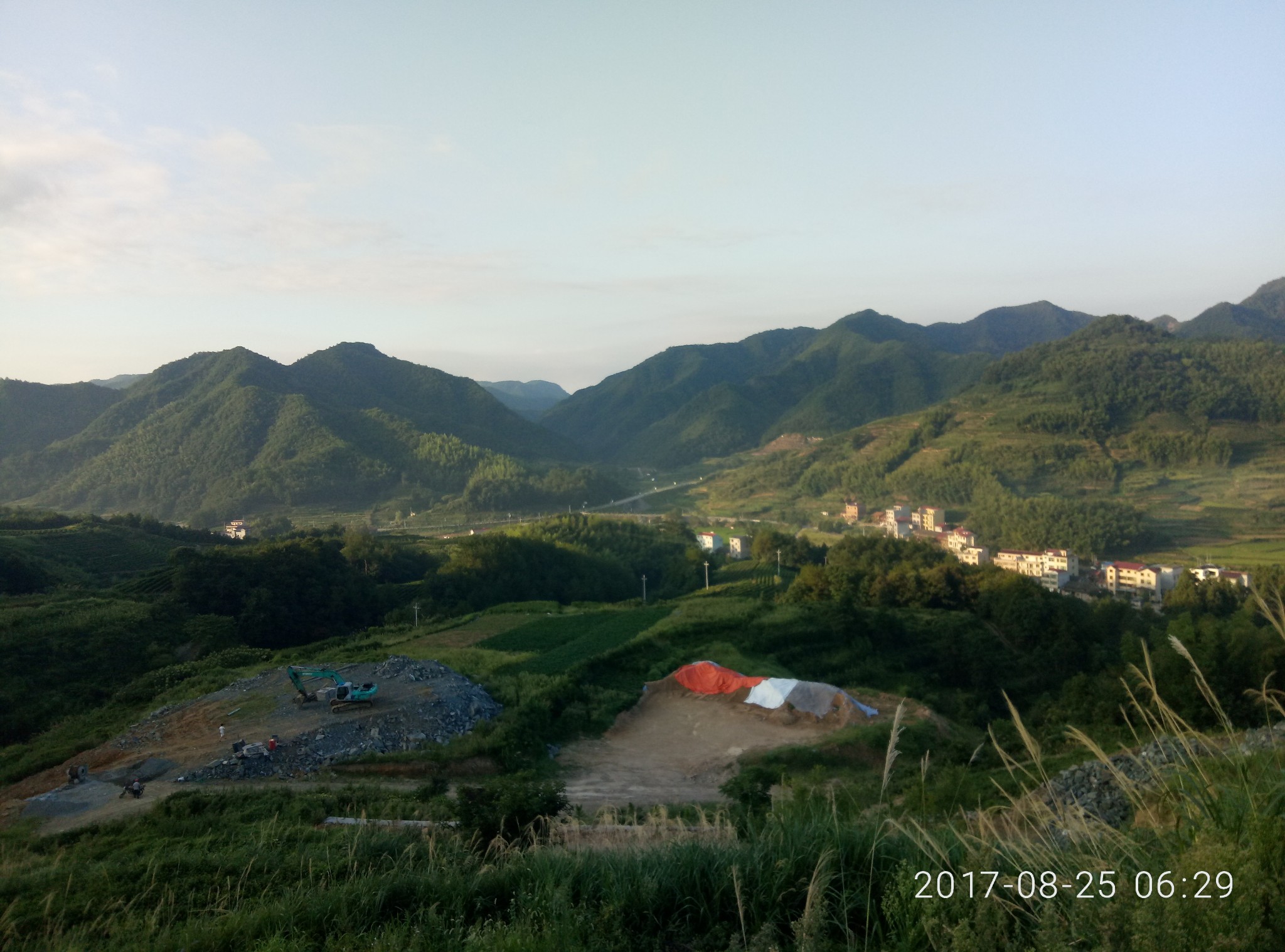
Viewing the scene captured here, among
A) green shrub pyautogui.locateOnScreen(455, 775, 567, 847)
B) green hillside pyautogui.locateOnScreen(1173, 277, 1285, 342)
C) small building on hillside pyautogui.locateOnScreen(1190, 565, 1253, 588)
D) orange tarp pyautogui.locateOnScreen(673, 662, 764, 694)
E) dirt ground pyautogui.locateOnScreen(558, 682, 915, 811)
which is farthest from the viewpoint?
green hillside pyautogui.locateOnScreen(1173, 277, 1285, 342)

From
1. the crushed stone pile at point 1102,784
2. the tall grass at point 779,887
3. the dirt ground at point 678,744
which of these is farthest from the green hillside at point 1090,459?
the tall grass at point 779,887

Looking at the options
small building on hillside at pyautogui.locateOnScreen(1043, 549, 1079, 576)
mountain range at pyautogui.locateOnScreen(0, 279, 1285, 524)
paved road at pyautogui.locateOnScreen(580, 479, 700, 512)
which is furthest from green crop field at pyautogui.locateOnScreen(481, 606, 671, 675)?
mountain range at pyautogui.locateOnScreen(0, 279, 1285, 524)

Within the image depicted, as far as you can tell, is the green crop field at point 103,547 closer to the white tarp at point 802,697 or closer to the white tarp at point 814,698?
the white tarp at point 802,697

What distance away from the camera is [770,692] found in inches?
629

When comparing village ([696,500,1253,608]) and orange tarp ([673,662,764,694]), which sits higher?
orange tarp ([673,662,764,694])

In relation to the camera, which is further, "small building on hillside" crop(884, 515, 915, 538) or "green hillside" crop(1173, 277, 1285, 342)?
"green hillside" crop(1173, 277, 1285, 342)

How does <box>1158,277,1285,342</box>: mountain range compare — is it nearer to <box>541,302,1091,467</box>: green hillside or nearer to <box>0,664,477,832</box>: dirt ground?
<box>541,302,1091,467</box>: green hillside

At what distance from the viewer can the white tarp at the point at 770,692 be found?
617 inches

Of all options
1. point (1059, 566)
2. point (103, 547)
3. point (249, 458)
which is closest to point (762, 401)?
point (249, 458)

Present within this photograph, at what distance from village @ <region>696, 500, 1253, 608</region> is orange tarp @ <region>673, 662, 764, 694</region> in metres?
17.9

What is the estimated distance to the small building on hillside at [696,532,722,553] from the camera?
Answer: 51.7m

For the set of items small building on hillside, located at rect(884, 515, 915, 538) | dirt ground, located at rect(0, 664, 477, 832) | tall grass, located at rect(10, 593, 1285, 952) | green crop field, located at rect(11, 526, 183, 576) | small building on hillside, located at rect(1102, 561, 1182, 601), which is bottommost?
small building on hillside, located at rect(1102, 561, 1182, 601)

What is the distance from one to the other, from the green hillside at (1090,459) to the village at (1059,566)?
283cm

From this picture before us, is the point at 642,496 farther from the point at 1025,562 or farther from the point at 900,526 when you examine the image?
the point at 1025,562
